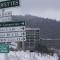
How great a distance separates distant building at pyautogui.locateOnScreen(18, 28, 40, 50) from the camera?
2.85 m

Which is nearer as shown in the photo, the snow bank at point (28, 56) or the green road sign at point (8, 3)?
the snow bank at point (28, 56)

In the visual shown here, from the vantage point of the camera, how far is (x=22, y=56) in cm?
304

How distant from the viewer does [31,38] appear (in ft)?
9.45

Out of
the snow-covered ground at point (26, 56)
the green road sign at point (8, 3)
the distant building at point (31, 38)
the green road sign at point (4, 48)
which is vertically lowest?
the snow-covered ground at point (26, 56)

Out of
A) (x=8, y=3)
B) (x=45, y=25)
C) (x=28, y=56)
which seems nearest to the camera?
(x=45, y=25)

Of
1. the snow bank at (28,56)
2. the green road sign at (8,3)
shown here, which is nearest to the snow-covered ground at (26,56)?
the snow bank at (28,56)

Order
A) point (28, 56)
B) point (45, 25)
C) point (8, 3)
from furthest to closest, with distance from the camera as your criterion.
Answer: point (8, 3), point (28, 56), point (45, 25)

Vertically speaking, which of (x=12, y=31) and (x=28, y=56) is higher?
(x=12, y=31)

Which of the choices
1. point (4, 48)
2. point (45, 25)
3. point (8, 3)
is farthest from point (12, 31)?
point (45, 25)

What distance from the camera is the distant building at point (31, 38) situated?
2.85 metres

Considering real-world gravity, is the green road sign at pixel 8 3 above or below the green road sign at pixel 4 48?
above

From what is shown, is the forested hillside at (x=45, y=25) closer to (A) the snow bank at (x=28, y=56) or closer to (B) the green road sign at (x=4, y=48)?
(A) the snow bank at (x=28, y=56)

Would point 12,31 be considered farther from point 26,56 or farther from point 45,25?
point 45,25

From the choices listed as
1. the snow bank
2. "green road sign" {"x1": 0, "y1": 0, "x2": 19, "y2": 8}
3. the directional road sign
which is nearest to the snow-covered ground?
the snow bank
